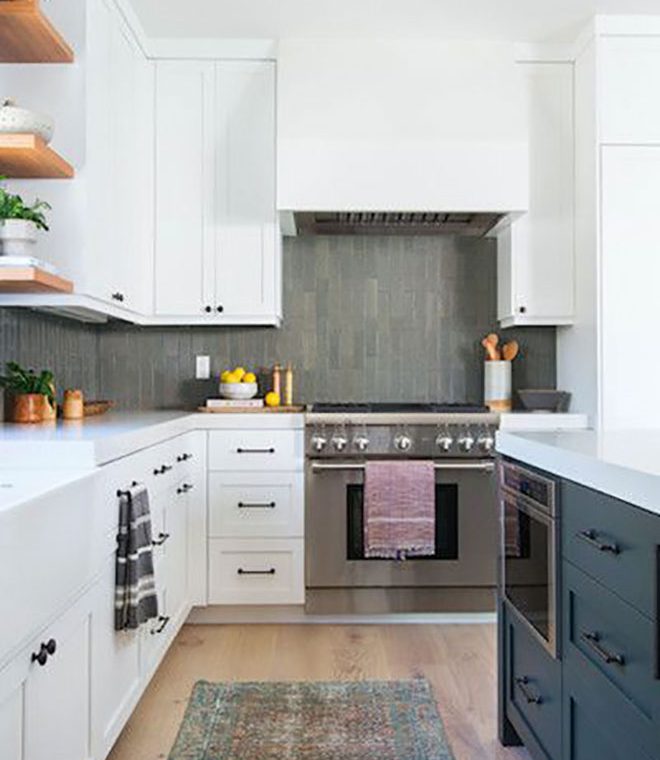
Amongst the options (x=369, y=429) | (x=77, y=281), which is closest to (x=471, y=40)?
(x=369, y=429)

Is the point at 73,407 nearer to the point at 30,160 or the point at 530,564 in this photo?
the point at 30,160

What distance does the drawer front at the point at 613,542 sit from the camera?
1.30 meters

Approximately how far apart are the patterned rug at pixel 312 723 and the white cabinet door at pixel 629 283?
5.00 ft

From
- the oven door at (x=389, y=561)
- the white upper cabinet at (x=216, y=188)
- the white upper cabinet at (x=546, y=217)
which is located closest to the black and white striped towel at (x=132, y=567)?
the oven door at (x=389, y=561)

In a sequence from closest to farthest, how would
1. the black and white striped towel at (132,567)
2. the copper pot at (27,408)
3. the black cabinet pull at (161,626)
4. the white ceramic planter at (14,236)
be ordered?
the black and white striped towel at (132,567) → the white ceramic planter at (14,236) → the black cabinet pull at (161,626) → the copper pot at (27,408)

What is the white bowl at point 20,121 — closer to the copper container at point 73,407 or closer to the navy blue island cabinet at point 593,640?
the copper container at point 73,407

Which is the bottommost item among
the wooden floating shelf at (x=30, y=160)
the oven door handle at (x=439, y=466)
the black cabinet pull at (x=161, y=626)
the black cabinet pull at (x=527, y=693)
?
the black cabinet pull at (x=161, y=626)

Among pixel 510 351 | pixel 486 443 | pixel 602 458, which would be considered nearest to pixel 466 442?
pixel 486 443

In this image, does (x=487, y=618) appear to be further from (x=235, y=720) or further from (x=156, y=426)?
(x=156, y=426)

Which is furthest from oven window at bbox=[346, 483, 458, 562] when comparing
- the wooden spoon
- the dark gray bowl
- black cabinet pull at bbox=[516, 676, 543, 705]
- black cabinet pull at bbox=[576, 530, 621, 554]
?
black cabinet pull at bbox=[576, 530, 621, 554]

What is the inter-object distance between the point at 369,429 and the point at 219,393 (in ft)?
3.15

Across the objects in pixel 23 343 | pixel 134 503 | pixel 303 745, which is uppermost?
pixel 23 343

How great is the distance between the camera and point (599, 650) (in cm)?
153

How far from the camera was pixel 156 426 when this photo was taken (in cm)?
274
